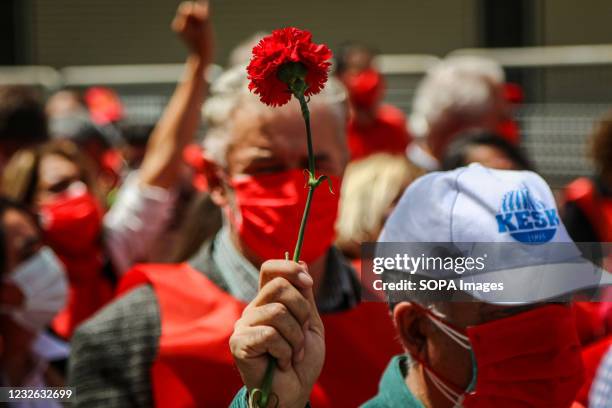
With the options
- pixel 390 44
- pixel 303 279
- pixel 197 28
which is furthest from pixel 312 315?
pixel 390 44

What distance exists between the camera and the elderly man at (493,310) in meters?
1.97

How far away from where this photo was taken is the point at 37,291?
346 cm

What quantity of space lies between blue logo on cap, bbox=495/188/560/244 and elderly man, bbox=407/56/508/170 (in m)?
2.97

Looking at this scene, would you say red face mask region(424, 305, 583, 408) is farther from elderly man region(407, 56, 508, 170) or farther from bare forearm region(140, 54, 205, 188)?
elderly man region(407, 56, 508, 170)

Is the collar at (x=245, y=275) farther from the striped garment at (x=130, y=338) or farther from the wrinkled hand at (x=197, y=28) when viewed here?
the wrinkled hand at (x=197, y=28)

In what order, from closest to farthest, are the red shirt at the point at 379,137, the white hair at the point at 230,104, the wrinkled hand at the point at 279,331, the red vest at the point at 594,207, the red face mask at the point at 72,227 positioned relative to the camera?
the wrinkled hand at the point at 279,331
the white hair at the point at 230,104
the red face mask at the point at 72,227
the red vest at the point at 594,207
the red shirt at the point at 379,137

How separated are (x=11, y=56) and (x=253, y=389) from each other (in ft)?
38.6

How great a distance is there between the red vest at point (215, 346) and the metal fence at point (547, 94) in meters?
5.38

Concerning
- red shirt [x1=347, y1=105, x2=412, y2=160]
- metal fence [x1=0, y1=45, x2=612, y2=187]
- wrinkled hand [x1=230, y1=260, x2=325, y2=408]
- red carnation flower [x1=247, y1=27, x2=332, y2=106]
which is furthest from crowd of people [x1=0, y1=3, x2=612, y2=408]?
metal fence [x1=0, y1=45, x2=612, y2=187]

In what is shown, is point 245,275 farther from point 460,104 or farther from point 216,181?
point 460,104

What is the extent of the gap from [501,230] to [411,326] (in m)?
0.25

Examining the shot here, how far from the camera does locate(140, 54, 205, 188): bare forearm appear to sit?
3943 mm

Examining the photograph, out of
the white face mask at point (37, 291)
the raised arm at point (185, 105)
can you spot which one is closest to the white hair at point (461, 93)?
the raised arm at point (185, 105)

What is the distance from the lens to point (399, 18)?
11.5 metres
